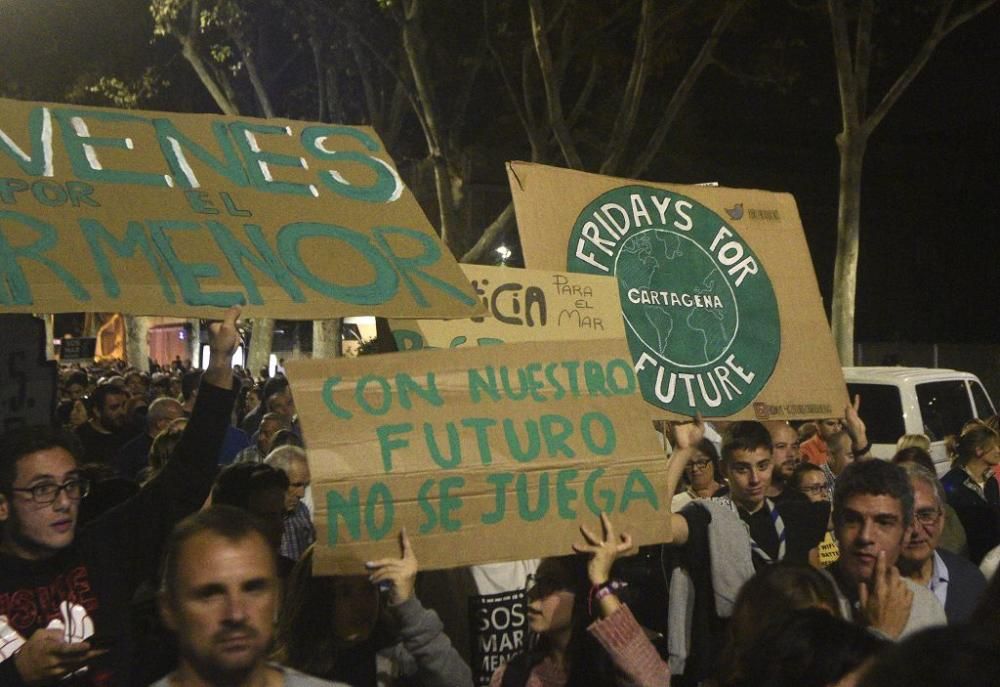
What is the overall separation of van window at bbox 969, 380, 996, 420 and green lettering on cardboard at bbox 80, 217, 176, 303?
1046 centimetres

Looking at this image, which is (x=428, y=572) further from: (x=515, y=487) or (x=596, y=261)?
(x=596, y=261)

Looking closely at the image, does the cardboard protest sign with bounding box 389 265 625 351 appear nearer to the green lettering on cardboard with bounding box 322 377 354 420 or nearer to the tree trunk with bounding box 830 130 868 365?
the green lettering on cardboard with bounding box 322 377 354 420

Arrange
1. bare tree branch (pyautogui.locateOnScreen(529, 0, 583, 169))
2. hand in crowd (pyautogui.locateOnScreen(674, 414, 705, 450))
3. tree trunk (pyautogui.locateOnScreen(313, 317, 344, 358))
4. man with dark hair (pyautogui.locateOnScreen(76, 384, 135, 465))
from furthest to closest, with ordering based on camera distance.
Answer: tree trunk (pyautogui.locateOnScreen(313, 317, 344, 358)) < bare tree branch (pyautogui.locateOnScreen(529, 0, 583, 169)) < man with dark hair (pyautogui.locateOnScreen(76, 384, 135, 465)) < hand in crowd (pyautogui.locateOnScreen(674, 414, 705, 450))

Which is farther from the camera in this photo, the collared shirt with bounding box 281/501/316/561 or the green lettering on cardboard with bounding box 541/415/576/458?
the collared shirt with bounding box 281/501/316/561

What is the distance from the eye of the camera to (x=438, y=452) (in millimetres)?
3842

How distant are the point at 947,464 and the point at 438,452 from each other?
9159 mm

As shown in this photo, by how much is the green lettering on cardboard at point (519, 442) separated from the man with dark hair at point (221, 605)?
1.27 metres

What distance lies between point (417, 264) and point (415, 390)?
594mm

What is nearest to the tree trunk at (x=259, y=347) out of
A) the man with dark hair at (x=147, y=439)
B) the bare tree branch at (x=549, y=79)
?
the bare tree branch at (x=549, y=79)

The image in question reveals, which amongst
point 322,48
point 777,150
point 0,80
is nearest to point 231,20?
point 322,48

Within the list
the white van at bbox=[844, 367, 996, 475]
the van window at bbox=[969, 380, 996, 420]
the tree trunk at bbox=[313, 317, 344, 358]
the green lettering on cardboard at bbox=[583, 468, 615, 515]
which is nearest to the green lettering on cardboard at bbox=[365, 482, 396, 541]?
the green lettering on cardboard at bbox=[583, 468, 615, 515]

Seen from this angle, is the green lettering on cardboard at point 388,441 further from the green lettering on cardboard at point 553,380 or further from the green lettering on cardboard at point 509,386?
the green lettering on cardboard at point 553,380

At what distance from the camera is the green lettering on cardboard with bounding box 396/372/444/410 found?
3.85 m

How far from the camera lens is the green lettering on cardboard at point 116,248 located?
3.86 meters
